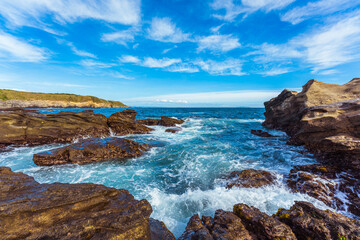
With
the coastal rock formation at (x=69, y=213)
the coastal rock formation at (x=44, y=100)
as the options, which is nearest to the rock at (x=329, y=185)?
the coastal rock formation at (x=69, y=213)

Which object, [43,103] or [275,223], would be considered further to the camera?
[43,103]

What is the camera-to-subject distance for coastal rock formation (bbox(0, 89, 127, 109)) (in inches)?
3583

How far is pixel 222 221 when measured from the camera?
4797 millimetres

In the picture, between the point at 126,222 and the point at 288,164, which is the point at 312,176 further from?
the point at 126,222

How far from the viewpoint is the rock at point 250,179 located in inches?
327

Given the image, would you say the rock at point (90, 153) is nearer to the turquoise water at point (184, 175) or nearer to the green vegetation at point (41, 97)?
the turquoise water at point (184, 175)

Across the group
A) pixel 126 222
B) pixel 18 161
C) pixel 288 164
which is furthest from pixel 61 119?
pixel 288 164

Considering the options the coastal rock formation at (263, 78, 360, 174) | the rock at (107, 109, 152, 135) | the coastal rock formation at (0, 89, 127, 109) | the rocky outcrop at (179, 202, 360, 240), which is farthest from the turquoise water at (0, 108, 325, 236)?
the coastal rock formation at (0, 89, 127, 109)

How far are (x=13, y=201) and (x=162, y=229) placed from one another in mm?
4080

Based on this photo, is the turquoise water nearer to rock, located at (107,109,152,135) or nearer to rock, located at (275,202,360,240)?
rock, located at (275,202,360,240)

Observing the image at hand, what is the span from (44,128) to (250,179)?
72.4 feet

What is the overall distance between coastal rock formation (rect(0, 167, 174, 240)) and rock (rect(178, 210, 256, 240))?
0.91 meters

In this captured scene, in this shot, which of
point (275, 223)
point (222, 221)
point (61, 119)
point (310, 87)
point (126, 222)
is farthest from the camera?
point (61, 119)

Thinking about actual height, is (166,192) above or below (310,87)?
below
